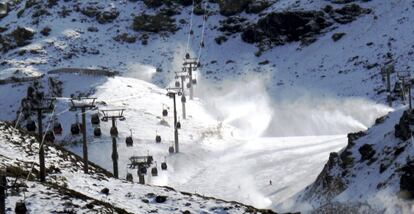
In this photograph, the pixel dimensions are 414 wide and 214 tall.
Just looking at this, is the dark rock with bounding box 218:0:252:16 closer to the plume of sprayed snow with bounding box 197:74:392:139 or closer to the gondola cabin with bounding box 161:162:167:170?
the plume of sprayed snow with bounding box 197:74:392:139

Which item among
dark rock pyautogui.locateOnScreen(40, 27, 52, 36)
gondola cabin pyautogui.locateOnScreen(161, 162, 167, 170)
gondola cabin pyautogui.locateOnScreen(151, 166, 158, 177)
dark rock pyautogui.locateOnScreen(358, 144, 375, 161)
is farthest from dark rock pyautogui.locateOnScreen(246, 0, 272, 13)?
dark rock pyautogui.locateOnScreen(358, 144, 375, 161)

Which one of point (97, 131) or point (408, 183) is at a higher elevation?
point (97, 131)

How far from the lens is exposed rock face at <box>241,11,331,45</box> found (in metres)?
102

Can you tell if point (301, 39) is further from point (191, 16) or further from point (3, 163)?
point (3, 163)

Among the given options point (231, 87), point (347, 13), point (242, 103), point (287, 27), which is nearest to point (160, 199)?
point (242, 103)

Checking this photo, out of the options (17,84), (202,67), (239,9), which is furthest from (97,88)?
(239,9)

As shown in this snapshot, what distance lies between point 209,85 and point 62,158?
5680cm

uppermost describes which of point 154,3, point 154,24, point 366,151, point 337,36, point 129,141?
point 154,3

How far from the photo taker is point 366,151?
36.5 metres

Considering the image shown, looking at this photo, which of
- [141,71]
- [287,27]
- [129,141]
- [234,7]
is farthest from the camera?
[234,7]

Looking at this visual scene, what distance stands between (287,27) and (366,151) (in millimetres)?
69588

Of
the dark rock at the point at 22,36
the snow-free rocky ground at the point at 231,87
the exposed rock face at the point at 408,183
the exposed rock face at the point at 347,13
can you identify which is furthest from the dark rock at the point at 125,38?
the exposed rock face at the point at 408,183

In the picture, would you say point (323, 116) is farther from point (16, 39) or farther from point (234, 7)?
point (16, 39)

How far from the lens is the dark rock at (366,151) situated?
36.0m
